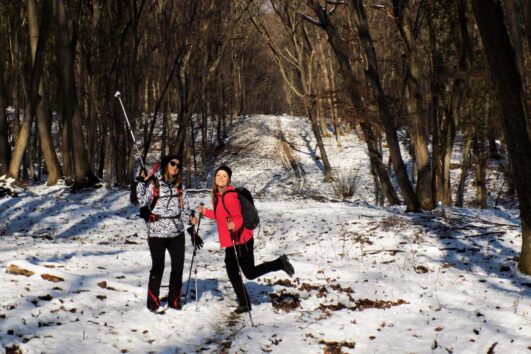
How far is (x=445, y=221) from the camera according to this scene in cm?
1266

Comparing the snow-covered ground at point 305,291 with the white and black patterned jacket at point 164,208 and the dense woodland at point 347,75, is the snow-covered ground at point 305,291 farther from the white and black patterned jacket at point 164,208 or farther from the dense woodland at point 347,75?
the dense woodland at point 347,75

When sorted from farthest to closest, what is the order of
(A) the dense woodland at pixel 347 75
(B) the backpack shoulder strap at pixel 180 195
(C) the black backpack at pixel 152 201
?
(A) the dense woodland at pixel 347 75
(B) the backpack shoulder strap at pixel 180 195
(C) the black backpack at pixel 152 201

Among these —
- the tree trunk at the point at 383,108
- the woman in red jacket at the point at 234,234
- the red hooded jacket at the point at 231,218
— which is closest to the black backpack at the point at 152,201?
the woman in red jacket at the point at 234,234

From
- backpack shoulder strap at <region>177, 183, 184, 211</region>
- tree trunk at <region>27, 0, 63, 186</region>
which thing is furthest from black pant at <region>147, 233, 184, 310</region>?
tree trunk at <region>27, 0, 63, 186</region>

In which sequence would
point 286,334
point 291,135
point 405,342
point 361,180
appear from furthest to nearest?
point 291,135
point 361,180
point 286,334
point 405,342

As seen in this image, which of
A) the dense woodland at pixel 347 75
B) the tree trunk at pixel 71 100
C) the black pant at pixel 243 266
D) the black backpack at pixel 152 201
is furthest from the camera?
the tree trunk at pixel 71 100

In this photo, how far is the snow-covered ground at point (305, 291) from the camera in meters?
5.74

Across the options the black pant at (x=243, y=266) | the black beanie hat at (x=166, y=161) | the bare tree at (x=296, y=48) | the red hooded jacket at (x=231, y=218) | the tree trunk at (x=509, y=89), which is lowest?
the black pant at (x=243, y=266)

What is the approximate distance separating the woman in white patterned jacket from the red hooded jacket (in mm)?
492

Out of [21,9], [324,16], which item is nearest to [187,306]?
[324,16]

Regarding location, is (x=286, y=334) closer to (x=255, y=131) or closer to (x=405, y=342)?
(x=405, y=342)

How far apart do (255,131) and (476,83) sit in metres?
31.6

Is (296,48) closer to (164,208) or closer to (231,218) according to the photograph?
(231,218)

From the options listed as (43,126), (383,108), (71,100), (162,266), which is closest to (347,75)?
(383,108)
